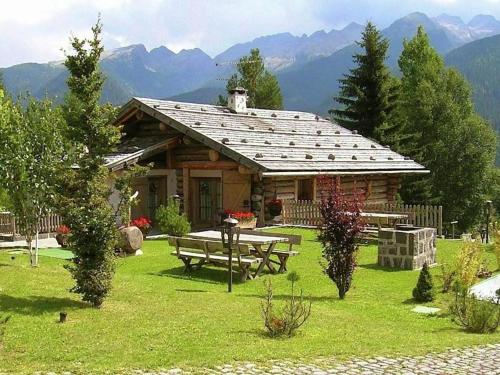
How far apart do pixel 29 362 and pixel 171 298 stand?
14.0 feet

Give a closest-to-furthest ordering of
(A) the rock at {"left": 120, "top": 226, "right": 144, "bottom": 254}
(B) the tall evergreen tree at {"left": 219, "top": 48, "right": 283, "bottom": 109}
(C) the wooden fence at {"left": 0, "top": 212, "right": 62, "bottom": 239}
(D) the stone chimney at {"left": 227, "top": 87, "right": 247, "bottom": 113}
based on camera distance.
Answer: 1. (A) the rock at {"left": 120, "top": 226, "right": 144, "bottom": 254}
2. (C) the wooden fence at {"left": 0, "top": 212, "right": 62, "bottom": 239}
3. (D) the stone chimney at {"left": 227, "top": 87, "right": 247, "bottom": 113}
4. (B) the tall evergreen tree at {"left": 219, "top": 48, "right": 283, "bottom": 109}

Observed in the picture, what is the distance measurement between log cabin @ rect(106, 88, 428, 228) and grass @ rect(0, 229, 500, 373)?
9.13 m

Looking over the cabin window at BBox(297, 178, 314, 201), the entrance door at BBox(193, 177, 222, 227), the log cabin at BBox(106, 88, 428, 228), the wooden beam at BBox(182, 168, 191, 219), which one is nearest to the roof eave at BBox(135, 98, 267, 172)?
the log cabin at BBox(106, 88, 428, 228)

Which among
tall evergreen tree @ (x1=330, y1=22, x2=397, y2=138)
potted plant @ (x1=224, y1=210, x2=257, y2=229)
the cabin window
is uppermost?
tall evergreen tree @ (x1=330, y1=22, x2=397, y2=138)

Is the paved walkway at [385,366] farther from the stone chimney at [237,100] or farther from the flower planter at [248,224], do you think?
the stone chimney at [237,100]

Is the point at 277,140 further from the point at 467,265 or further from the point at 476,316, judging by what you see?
the point at 476,316

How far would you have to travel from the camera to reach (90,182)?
9.70 meters

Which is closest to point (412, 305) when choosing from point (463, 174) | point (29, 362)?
point (29, 362)

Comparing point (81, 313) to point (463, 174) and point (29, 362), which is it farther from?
point (463, 174)

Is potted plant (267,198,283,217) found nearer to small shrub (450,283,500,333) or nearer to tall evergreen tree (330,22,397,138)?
small shrub (450,283,500,333)

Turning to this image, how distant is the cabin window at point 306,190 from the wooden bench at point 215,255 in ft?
35.8

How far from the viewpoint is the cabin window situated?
25531 mm

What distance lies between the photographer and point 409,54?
162 feet

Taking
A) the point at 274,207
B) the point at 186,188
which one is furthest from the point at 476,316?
the point at 186,188
